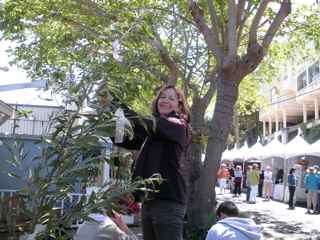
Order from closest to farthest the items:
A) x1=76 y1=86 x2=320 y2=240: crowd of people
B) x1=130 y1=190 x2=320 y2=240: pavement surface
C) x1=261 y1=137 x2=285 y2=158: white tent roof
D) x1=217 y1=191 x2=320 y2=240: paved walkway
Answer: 1. x1=76 y1=86 x2=320 y2=240: crowd of people
2. x1=130 y1=190 x2=320 y2=240: pavement surface
3. x1=217 y1=191 x2=320 y2=240: paved walkway
4. x1=261 y1=137 x2=285 y2=158: white tent roof

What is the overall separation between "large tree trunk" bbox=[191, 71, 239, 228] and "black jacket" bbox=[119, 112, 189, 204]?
Result: 7080 millimetres

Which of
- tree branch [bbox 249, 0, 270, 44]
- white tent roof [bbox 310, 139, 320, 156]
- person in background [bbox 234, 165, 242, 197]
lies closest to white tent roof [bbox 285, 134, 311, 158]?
white tent roof [bbox 310, 139, 320, 156]

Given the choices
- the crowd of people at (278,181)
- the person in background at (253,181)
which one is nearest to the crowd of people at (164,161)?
the crowd of people at (278,181)

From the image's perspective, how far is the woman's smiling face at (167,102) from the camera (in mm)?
3336

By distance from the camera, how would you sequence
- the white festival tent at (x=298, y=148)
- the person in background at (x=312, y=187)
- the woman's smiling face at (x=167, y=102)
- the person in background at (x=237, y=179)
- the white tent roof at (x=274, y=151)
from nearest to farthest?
the woman's smiling face at (x=167, y=102) < the person in background at (x=312, y=187) < the white festival tent at (x=298, y=148) < the white tent roof at (x=274, y=151) < the person in background at (x=237, y=179)

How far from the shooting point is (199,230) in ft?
33.7

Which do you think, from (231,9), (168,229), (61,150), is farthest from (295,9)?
(61,150)

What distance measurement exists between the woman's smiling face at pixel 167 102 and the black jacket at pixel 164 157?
0.15 meters

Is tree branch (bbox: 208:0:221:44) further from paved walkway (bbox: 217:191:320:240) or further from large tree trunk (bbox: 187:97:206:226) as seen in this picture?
paved walkway (bbox: 217:191:320:240)

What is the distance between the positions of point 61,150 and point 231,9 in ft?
27.5

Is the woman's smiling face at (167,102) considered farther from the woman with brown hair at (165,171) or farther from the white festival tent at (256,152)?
the white festival tent at (256,152)

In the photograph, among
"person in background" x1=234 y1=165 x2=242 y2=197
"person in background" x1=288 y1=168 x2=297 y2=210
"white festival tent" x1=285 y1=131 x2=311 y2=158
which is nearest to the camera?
"person in background" x1=288 y1=168 x2=297 y2=210

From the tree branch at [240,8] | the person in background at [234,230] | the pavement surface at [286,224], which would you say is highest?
the tree branch at [240,8]

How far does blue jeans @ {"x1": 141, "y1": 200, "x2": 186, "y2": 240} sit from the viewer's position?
3.21 meters
